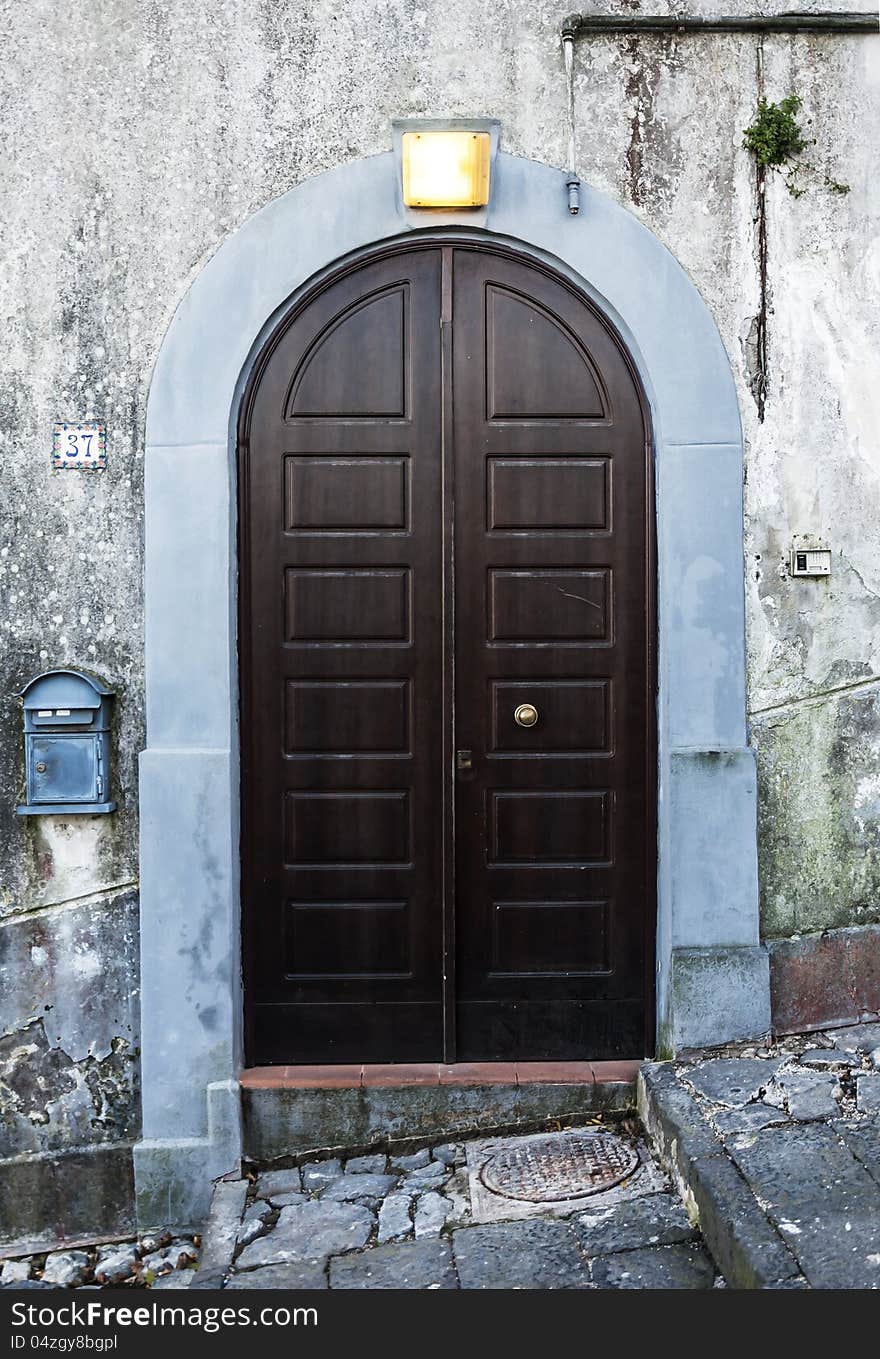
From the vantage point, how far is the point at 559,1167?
3697 mm

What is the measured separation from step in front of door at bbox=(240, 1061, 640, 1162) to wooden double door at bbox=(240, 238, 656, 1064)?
14 cm

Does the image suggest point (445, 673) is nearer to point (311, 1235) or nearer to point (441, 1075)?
point (441, 1075)

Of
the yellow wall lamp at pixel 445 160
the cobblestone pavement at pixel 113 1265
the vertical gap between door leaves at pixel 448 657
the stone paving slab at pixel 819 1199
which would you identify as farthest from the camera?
the vertical gap between door leaves at pixel 448 657

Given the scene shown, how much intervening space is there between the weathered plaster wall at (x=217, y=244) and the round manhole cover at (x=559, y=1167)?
1.06 meters

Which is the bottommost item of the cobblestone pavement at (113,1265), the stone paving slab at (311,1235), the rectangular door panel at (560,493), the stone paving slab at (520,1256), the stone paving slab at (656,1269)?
the cobblestone pavement at (113,1265)

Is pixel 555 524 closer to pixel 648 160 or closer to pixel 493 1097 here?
pixel 648 160

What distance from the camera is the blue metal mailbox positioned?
12.9ft

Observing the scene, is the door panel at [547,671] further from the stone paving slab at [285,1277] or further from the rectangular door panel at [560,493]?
the stone paving slab at [285,1277]

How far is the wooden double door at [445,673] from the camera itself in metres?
4.10

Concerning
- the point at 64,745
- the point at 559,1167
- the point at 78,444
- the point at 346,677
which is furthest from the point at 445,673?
the point at 559,1167

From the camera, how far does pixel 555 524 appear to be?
4.12 metres

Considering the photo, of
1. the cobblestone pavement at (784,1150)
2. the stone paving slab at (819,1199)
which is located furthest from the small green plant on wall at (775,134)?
the stone paving slab at (819,1199)

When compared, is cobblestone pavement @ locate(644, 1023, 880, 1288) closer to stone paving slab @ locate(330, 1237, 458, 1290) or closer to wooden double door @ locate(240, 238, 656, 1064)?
wooden double door @ locate(240, 238, 656, 1064)

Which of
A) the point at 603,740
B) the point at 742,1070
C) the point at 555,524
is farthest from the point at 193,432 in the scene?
Answer: the point at 742,1070
